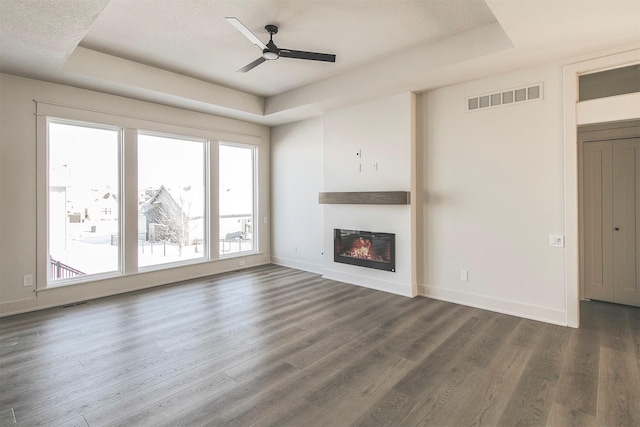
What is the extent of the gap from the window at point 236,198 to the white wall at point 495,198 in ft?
11.9

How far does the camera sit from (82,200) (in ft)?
15.1

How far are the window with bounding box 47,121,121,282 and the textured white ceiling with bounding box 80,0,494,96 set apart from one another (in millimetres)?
1353

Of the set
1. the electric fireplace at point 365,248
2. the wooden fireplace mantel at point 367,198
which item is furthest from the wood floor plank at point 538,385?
the wooden fireplace mantel at point 367,198

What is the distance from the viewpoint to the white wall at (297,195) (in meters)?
6.12

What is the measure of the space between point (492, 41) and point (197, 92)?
4065 millimetres

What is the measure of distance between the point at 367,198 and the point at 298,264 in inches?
90.4

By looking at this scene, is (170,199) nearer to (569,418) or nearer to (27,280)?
(27,280)

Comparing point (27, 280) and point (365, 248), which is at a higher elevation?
point (365, 248)

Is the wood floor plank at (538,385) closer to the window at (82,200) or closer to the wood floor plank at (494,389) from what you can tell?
the wood floor plank at (494,389)

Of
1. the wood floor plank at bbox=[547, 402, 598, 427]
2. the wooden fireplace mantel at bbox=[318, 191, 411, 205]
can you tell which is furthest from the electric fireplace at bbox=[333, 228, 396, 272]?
the wood floor plank at bbox=[547, 402, 598, 427]

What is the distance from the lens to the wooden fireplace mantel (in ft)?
14.7

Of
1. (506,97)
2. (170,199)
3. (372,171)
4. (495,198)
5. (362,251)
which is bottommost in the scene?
(362,251)

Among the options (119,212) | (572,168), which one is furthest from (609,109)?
(119,212)

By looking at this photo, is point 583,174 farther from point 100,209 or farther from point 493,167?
point 100,209
